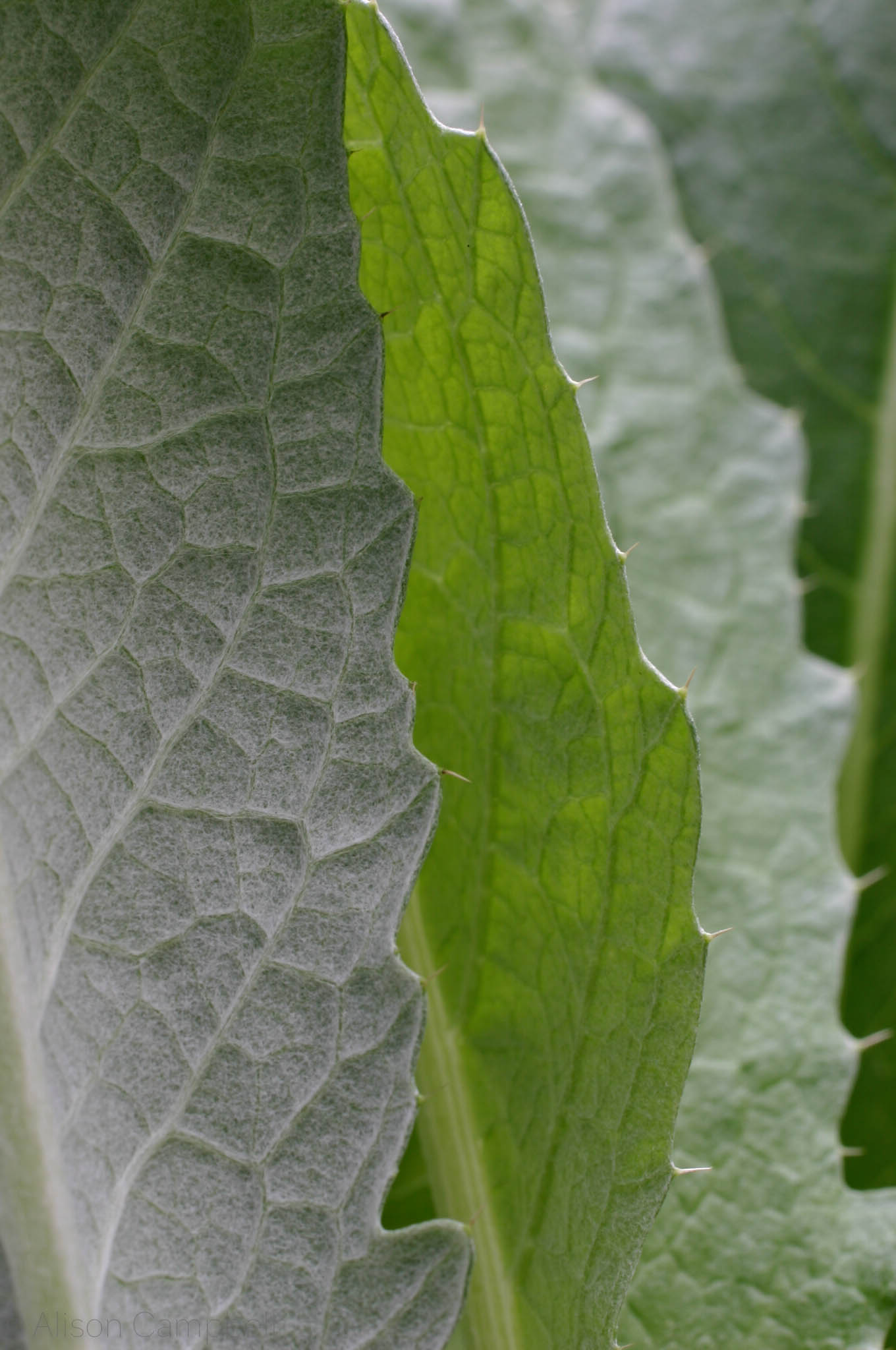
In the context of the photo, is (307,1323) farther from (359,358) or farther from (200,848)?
(359,358)

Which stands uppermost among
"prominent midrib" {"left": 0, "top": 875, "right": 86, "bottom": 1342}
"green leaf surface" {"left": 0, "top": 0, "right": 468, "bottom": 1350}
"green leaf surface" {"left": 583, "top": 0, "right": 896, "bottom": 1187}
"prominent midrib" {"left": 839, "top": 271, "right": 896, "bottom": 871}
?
"green leaf surface" {"left": 583, "top": 0, "right": 896, "bottom": 1187}

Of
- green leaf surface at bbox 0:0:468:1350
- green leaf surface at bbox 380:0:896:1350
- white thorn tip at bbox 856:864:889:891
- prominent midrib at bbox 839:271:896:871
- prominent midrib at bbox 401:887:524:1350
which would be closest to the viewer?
green leaf surface at bbox 0:0:468:1350

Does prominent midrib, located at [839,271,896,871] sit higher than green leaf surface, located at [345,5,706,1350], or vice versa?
prominent midrib, located at [839,271,896,871]

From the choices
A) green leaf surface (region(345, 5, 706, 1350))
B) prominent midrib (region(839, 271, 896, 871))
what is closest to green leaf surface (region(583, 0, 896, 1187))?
prominent midrib (region(839, 271, 896, 871))

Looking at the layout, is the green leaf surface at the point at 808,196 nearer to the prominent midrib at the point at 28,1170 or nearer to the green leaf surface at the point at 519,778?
the green leaf surface at the point at 519,778

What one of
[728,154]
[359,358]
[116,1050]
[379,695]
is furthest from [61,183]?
[728,154]

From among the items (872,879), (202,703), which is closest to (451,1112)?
(202,703)

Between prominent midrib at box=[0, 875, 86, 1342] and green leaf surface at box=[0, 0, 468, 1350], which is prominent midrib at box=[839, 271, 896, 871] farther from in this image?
prominent midrib at box=[0, 875, 86, 1342]

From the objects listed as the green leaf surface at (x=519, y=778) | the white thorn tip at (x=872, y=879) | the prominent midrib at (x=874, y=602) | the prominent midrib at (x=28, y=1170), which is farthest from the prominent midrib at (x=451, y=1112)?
the prominent midrib at (x=874, y=602)
